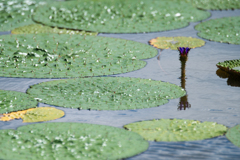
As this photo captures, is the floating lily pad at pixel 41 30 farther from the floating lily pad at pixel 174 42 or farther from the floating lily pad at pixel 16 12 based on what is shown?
the floating lily pad at pixel 174 42

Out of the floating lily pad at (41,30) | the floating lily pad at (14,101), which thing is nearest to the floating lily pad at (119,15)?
the floating lily pad at (41,30)

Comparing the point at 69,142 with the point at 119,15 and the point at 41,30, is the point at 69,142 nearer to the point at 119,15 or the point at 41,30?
the point at 41,30

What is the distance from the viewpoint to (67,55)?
8.26 m

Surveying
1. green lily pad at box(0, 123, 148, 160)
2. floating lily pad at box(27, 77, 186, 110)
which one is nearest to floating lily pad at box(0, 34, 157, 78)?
floating lily pad at box(27, 77, 186, 110)

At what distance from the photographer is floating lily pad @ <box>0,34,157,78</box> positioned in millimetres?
7656

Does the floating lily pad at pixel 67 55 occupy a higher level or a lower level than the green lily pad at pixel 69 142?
higher

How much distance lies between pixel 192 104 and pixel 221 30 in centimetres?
455

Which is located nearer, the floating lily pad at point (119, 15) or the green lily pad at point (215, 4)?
the floating lily pad at point (119, 15)

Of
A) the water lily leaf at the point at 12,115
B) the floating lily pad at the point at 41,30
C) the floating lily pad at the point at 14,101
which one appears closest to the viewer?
the water lily leaf at the point at 12,115

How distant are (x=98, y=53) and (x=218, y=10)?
6092mm

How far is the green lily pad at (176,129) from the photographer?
5301 mm

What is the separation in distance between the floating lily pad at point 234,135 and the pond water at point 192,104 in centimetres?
6

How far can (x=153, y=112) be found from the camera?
20.2 ft

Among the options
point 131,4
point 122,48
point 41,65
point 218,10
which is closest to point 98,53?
point 122,48
